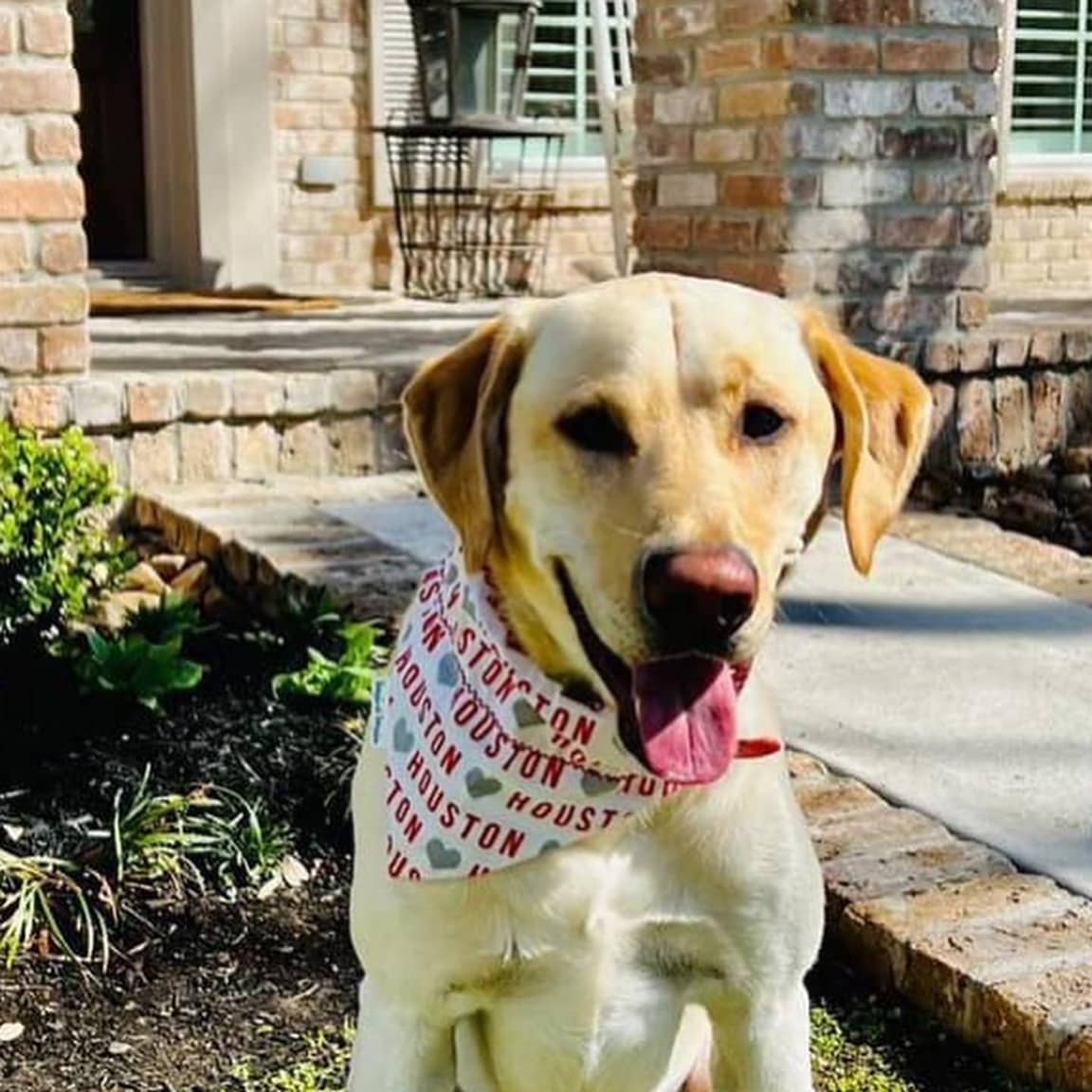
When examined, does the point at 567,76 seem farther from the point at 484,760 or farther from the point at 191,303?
the point at 484,760

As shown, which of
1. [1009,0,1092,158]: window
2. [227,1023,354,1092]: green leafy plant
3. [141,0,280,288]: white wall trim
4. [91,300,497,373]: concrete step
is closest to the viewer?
[227,1023,354,1092]: green leafy plant

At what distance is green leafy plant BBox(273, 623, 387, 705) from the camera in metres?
3.62

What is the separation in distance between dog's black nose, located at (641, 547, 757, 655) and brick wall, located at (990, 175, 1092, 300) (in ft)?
35.3

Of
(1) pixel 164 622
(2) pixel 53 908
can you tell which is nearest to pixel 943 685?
(1) pixel 164 622

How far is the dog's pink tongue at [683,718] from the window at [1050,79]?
1155 centimetres

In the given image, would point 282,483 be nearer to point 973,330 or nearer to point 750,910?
point 973,330

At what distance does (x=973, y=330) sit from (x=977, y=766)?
3.03m

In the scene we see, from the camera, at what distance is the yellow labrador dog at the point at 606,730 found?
6.45 feet

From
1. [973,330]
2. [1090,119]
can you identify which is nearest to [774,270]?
[973,330]

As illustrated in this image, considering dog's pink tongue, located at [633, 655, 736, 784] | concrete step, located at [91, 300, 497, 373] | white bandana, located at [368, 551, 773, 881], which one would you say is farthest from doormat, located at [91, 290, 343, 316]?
dog's pink tongue, located at [633, 655, 736, 784]

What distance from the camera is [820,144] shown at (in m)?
5.72

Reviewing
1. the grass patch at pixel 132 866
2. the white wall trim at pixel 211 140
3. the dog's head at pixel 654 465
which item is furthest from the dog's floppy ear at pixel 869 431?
the white wall trim at pixel 211 140

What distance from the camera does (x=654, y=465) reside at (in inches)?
76.6

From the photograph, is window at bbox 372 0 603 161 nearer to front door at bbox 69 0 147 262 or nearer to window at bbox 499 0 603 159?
window at bbox 499 0 603 159
